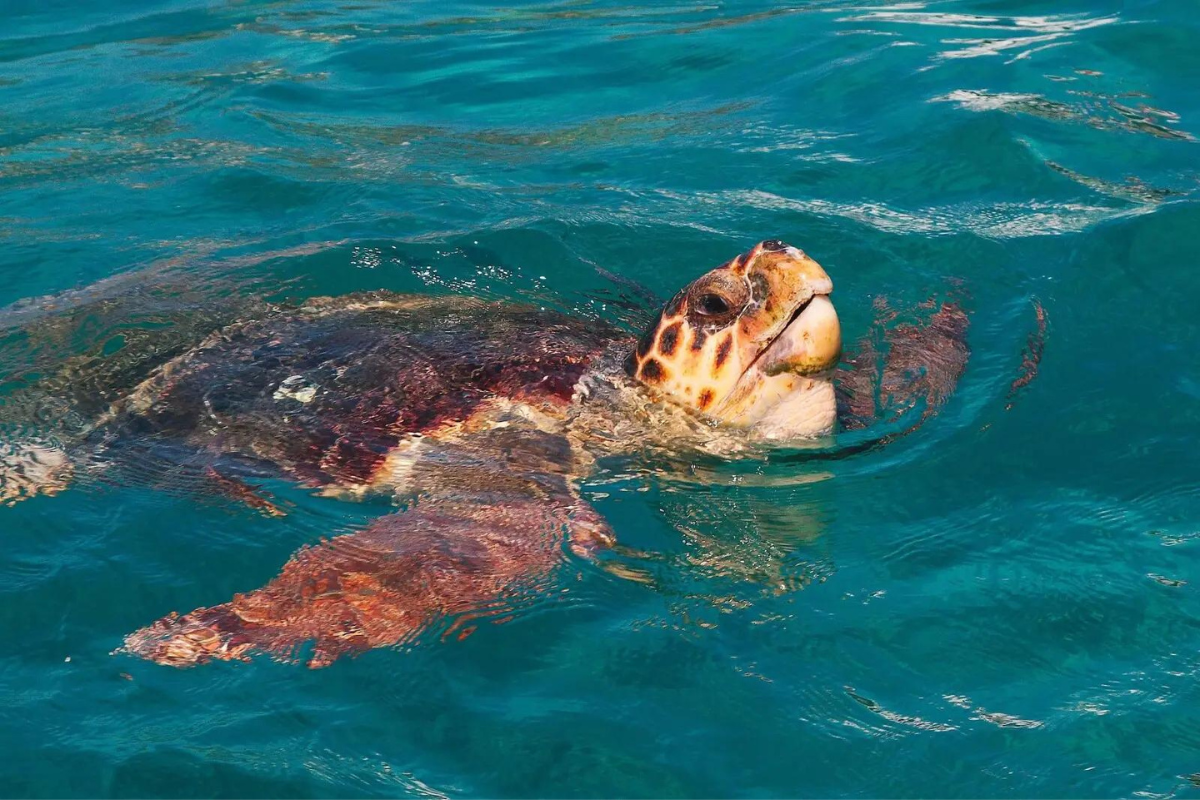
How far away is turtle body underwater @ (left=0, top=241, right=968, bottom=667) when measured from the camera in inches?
177

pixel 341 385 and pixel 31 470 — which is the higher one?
pixel 341 385

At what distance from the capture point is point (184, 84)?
10.9m

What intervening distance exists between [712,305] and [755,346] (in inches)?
10.1

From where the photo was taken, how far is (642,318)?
20.4ft

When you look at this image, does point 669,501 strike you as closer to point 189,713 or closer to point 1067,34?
point 189,713

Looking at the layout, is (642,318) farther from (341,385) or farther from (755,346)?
(341,385)

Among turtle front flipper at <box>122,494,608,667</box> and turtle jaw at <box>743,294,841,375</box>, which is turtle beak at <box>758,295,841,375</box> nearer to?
turtle jaw at <box>743,294,841,375</box>

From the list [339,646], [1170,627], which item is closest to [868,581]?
[1170,627]

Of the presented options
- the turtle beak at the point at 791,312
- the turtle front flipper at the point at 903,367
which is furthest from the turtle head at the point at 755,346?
the turtle front flipper at the point at 903,367

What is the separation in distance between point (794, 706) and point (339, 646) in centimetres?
155

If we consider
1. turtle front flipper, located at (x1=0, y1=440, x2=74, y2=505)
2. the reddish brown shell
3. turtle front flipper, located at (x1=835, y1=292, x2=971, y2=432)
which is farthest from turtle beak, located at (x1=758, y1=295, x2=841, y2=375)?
turtle front flipper, located at (x1=0, y1=440, x2=74, y2=505)

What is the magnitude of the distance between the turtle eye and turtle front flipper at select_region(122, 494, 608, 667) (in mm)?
947

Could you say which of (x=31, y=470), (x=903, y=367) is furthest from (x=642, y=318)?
(x=31, y=470)

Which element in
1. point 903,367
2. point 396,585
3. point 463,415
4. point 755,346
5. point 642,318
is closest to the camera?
point 396,585
